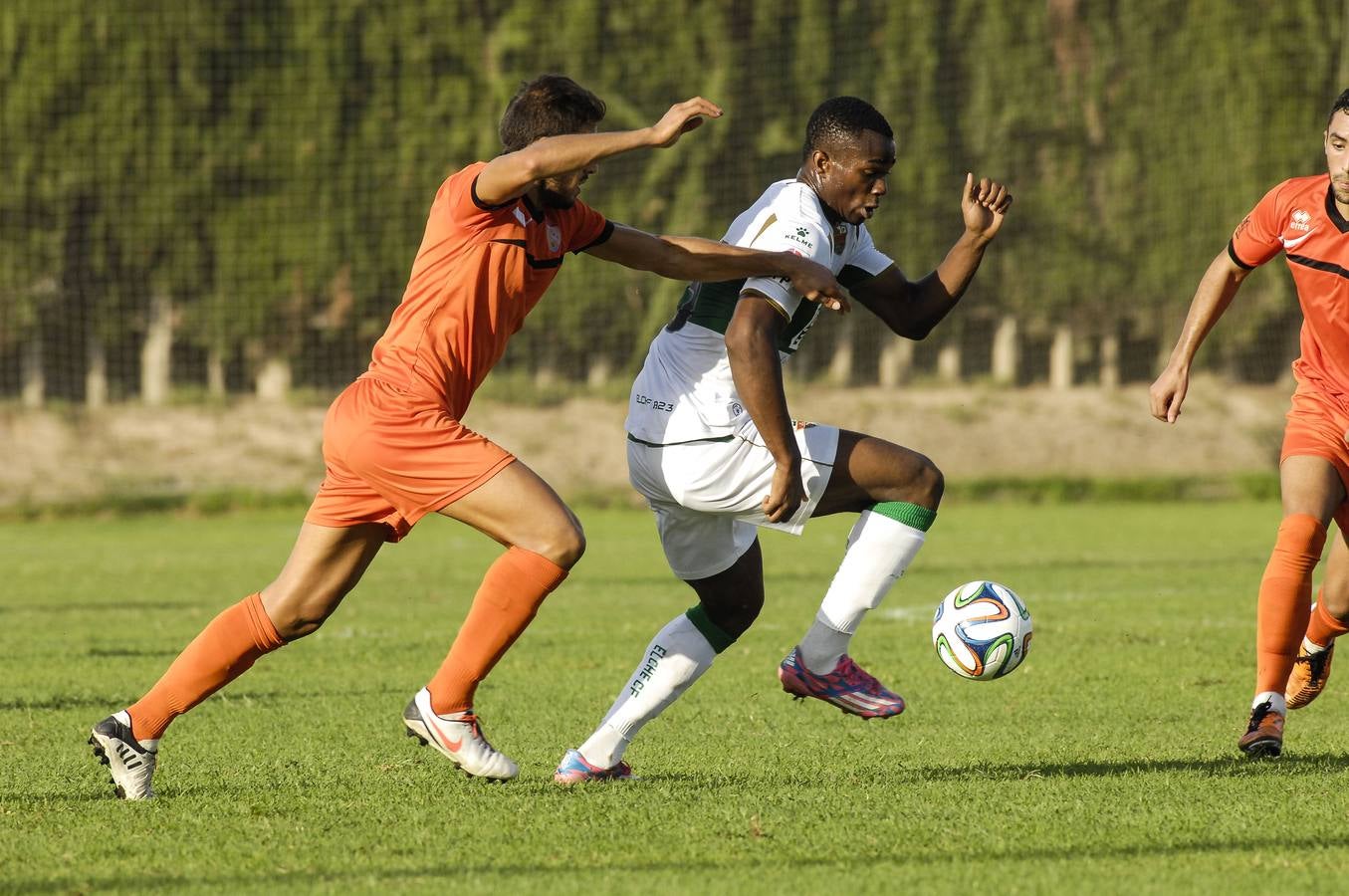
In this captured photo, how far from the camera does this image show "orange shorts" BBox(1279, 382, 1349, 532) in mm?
5961

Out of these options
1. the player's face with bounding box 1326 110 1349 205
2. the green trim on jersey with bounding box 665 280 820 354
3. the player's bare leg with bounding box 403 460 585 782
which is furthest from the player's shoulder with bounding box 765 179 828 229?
the player's face with bounding box 1326 110 1349 205

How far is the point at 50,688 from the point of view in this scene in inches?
299

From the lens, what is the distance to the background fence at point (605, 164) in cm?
2350

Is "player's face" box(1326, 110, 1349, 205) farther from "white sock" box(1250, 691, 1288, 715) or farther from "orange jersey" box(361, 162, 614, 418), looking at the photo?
"orange jersey" box(361, 162, 614, 418)

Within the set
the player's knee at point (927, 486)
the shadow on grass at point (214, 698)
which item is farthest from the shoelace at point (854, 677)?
the shadow on grass at point (214, 698)

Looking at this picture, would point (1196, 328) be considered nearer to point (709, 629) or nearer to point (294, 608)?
point (709, 629)

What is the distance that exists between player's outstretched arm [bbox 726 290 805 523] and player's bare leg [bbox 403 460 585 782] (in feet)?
1.99

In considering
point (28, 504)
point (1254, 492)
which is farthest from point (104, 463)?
point (1254, 492)

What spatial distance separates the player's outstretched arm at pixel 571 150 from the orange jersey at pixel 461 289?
0.16 m

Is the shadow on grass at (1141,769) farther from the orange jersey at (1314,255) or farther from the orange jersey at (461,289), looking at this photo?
the orange jersey at (461,289)

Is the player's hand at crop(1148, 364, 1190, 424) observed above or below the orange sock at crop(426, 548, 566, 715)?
above

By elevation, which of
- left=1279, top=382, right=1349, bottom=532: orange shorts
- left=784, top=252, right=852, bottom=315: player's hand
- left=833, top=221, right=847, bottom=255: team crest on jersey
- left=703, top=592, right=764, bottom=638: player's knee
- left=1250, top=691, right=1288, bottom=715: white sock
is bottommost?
left=1250, top=691, right=1288, bottom=715: white sock

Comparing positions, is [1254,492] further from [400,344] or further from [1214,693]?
[400,344]

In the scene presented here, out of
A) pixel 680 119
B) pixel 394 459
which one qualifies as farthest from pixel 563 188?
pixel 394 459
